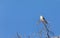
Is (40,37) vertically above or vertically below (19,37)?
below

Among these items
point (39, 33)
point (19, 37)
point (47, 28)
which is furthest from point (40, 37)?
point (19, 37)

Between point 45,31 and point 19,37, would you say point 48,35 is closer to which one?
point 45,31

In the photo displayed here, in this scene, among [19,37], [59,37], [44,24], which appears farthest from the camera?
[59,37]

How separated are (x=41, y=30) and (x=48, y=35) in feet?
1.77

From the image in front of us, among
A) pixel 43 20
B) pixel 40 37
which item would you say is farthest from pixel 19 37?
pixel 43 20

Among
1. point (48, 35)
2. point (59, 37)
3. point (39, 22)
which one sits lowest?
point (48, 35)

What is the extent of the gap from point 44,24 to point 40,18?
69 centimetres

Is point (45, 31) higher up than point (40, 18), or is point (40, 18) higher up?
point (40, 18)

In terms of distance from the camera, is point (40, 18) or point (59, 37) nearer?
point (40, 18)

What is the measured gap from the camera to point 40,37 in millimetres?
12531

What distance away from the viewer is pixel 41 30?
12148 millimetres

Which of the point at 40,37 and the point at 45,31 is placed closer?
→ the point at 45,31

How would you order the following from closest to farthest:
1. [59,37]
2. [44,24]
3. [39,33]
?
[44,24], [39,33], [59,37]

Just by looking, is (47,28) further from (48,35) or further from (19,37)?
(19,37)
